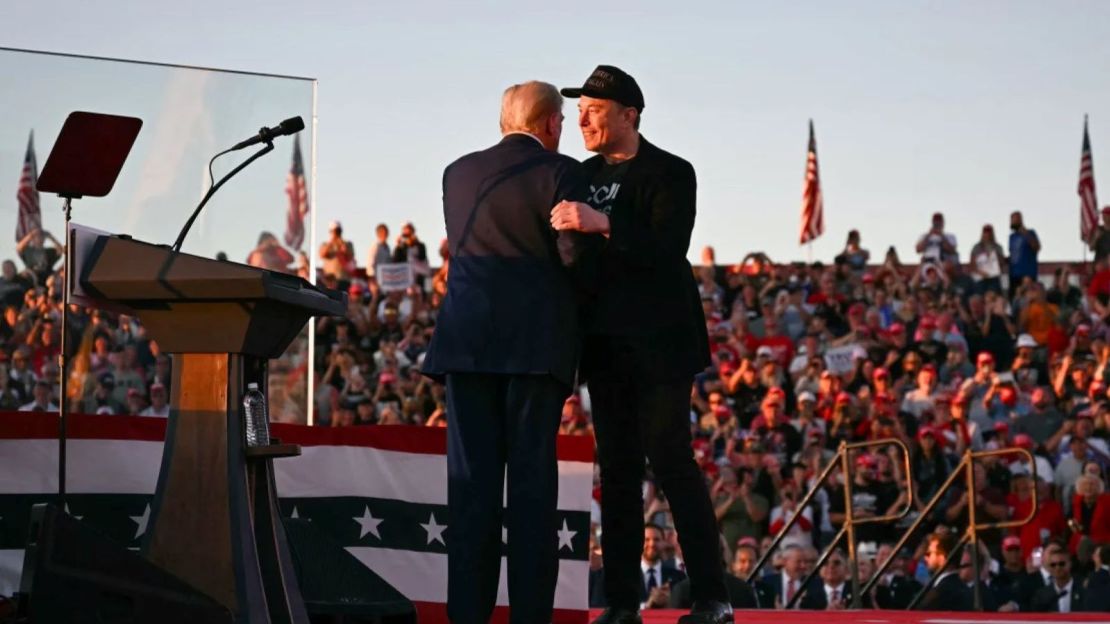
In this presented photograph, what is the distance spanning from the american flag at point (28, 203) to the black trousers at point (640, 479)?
274cm

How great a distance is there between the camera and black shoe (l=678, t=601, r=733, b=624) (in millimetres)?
5453

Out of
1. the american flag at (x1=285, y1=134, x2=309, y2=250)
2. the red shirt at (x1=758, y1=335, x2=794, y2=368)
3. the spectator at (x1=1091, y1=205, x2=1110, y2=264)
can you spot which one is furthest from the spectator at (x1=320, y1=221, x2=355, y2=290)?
the american flag at (x1=285, y1=134, x2=309, y2=250)

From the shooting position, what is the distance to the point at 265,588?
14.8 feet

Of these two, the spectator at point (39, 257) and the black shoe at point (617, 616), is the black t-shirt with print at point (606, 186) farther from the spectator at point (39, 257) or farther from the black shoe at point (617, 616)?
the spectator at point (39, 257)

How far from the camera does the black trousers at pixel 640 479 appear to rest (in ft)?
17.6

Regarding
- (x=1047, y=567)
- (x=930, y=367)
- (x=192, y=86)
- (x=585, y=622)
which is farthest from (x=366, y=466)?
(x=930, y=367)

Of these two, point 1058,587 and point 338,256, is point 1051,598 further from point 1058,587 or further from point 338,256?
point 338,256

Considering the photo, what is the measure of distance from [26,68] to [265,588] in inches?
132

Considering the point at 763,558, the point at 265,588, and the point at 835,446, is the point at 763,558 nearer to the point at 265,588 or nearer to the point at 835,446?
the point at 835,446

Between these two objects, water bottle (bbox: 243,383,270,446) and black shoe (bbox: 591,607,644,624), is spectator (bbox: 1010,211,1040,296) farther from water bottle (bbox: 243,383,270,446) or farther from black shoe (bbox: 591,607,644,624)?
water bottle (bbox: 243,383,270,446)

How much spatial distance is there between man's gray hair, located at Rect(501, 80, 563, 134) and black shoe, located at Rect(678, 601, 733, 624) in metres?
1.54

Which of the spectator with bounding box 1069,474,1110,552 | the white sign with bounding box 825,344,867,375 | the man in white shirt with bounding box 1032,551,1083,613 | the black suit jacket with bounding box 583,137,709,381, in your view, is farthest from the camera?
the white sign with bounding box 825,344,867,375

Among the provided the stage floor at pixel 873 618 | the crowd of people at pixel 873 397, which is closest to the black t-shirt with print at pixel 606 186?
the stage floor at pixel 873 618

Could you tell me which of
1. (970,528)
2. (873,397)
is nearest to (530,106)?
(970,528)
